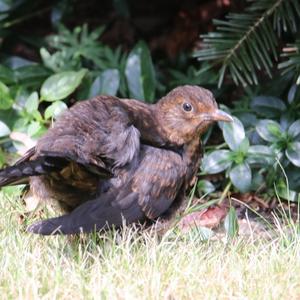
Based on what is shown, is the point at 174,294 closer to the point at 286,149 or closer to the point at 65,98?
the point at 286,149

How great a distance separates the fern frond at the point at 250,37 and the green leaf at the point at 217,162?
47cm

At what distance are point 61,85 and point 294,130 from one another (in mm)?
1570

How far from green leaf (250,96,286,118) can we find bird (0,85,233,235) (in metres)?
1.10

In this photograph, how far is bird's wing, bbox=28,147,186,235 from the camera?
4.01 metres

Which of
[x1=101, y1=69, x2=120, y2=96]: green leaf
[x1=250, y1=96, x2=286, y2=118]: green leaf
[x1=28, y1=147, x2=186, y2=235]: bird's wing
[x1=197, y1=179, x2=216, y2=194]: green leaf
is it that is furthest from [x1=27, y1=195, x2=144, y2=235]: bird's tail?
[x1=101, y1=69, x2=120, y2=96]: green leaf

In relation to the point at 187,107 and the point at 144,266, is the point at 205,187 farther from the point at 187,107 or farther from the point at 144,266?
the point at 144,266

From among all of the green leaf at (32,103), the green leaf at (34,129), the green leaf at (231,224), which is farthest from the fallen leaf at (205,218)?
the green leaf at (32,103)

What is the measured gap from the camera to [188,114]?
4680mm

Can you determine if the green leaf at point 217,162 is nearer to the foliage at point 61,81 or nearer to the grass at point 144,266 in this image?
the foliage at point 61,81

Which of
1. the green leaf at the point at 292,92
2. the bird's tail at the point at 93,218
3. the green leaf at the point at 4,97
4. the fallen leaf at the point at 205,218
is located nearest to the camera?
the bird's tail at the point at 93,218

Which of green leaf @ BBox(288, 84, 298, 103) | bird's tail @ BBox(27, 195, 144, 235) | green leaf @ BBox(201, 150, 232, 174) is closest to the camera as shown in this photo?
bird's tail @ BBox(27, 195, 144, 235)

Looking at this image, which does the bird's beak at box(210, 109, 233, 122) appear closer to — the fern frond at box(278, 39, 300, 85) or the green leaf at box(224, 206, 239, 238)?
the green leaf at box(224, 206, 239, 238)

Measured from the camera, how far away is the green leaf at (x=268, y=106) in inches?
224

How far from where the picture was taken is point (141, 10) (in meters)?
7.71
